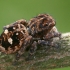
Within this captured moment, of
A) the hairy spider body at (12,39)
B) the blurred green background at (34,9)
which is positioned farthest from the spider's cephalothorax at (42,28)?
the blurred green background at (34,9)

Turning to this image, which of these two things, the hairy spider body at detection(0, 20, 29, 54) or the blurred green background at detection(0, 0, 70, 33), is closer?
the hairy spider body at detection(0, 20, 29, 54)

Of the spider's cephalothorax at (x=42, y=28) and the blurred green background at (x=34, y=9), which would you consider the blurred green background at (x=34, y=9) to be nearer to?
the blurred green background at (x=34, y=9)

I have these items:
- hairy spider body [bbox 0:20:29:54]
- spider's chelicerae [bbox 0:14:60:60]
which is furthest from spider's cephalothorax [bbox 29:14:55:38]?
hairy spider body [bbox 0:20:29:54]

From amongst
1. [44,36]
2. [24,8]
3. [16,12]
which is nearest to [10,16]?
[16,12]

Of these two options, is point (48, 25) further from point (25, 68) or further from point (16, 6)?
point (16, 6)

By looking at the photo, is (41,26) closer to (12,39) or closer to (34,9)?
(12,39)

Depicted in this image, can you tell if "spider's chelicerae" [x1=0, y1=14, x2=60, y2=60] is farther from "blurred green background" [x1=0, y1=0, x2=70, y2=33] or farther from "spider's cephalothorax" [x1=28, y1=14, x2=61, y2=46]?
"blurred green background" [x1=0, y1=0, x2=70, y2=33]
